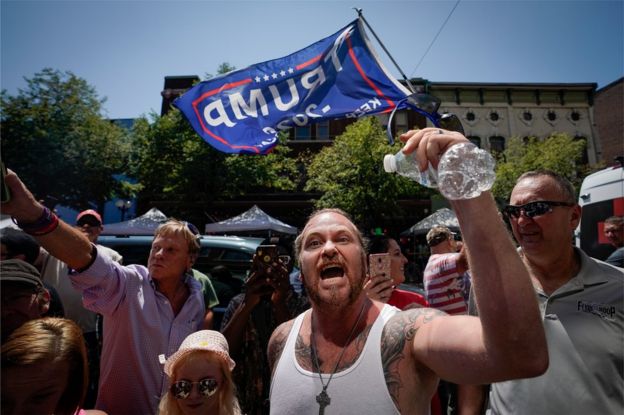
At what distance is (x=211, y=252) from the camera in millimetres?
6145

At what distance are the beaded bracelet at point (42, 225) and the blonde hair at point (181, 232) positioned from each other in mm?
1146

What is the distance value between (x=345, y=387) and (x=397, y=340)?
31 cm

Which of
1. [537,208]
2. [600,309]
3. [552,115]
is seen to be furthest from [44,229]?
[552,115]

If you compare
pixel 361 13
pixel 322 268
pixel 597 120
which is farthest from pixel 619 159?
pixel 597 120

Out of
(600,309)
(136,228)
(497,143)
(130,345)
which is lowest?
(130,345)

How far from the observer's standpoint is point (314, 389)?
1.62 meters

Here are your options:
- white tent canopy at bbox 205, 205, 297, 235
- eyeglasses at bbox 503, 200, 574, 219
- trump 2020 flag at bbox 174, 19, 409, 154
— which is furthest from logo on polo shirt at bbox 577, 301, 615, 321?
white tent canopy at bbox 205, 205, 297, 235

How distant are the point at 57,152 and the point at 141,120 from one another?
5.26m

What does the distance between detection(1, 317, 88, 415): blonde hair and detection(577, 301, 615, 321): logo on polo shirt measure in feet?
9.28

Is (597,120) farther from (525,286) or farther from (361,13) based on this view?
(525,286)

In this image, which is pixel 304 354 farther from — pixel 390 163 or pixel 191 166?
pixel 191 166

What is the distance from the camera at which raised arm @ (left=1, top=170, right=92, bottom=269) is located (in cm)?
167

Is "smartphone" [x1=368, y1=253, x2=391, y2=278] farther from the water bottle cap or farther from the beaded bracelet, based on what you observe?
the beaded bracelet

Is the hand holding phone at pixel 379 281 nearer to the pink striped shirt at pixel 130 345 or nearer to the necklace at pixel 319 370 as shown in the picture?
the necklace at pixel 319 370
